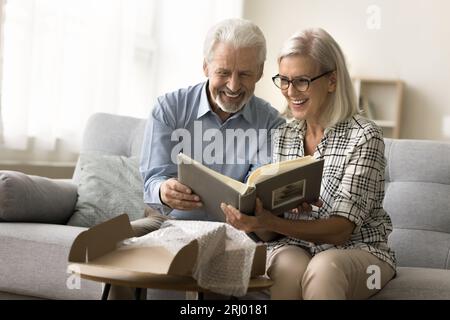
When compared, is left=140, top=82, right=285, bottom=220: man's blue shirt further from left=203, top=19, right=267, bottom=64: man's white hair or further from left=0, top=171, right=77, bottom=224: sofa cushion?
left=0, top=171, right=77, bottom=224: sofa cushion

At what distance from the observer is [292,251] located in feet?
6.77

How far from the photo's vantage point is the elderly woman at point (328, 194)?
1.95 metres

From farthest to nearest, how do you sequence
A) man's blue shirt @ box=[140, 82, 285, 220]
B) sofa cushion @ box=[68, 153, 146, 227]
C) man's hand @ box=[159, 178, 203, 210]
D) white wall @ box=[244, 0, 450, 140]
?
white wall @ box=[244, 0, 450, 140] → sofa cushion @ box=[68, 153, 146, 227] → man's blue shirt @ box=[140, 82, 285, 220] → man's hand @ box=[159, 178, 203, 210]

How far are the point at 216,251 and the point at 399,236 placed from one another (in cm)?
107

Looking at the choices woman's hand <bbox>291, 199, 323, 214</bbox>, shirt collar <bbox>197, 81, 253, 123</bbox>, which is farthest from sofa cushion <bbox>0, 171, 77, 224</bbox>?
woman's hand <bbox>291, 199, 323, 214</bbox>

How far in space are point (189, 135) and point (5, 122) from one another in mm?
1406

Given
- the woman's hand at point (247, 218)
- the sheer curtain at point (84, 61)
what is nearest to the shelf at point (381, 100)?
the sheer curtain at point (84, 61)

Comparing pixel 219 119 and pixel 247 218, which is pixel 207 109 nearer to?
pixel 219 119

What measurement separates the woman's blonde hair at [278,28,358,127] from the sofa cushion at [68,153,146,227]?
0.99m

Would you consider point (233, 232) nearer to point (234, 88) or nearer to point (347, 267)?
point (347, 267)

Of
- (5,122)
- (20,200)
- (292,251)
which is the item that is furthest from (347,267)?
(5,122)

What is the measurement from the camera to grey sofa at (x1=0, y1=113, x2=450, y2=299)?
2480 millimetres

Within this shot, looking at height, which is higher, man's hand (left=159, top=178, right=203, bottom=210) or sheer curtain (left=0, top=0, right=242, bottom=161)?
sheer curtain (left=0, top=0, right=242, bottom=161)

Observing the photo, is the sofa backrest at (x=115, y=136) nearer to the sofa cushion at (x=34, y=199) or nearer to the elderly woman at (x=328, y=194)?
the sofa cushion at (x=34, y=199)
